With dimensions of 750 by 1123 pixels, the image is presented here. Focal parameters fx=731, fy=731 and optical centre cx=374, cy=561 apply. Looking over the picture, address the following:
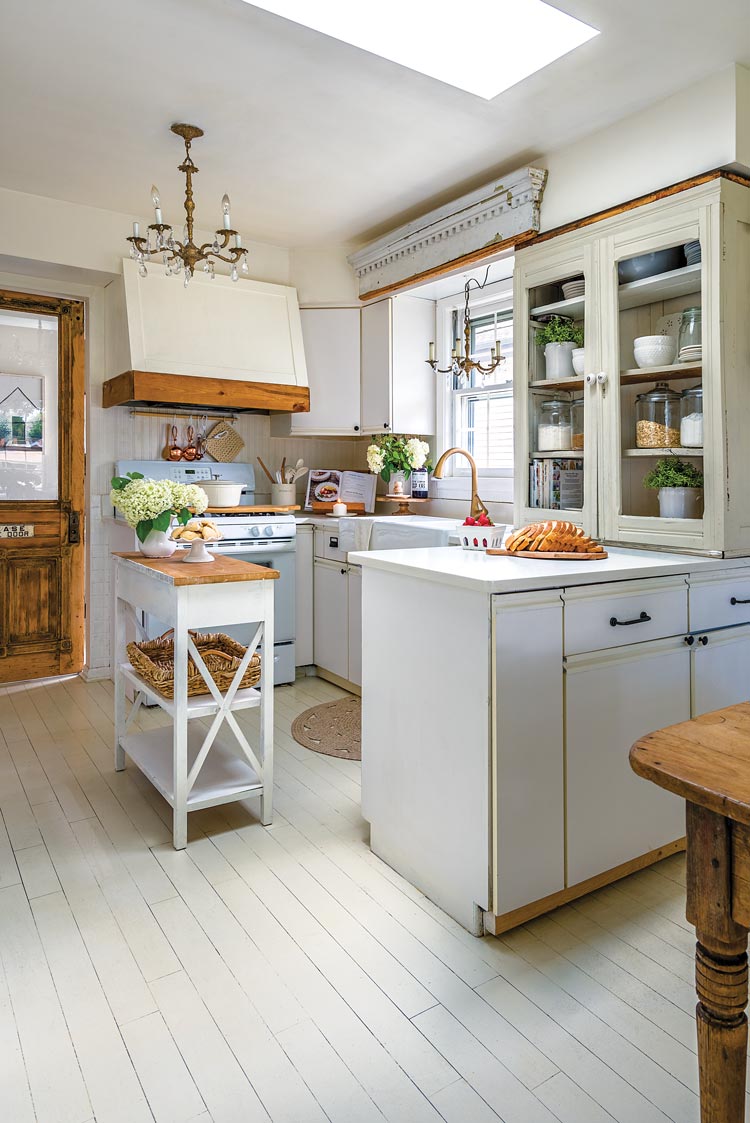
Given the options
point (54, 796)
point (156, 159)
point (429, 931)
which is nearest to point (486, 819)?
point (429, 931)

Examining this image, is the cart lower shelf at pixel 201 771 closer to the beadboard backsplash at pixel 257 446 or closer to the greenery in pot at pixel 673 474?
the greenery in pot at pixel 673 474

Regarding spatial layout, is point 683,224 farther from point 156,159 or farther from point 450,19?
point 156,159

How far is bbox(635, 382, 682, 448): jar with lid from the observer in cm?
276

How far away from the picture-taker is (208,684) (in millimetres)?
2521

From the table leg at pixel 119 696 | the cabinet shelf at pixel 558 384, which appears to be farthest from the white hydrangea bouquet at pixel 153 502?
the cabinet shelf at pixel 558 384

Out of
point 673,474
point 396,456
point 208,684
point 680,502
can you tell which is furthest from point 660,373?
point 208,684

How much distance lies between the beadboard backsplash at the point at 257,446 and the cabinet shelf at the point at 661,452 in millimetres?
2566

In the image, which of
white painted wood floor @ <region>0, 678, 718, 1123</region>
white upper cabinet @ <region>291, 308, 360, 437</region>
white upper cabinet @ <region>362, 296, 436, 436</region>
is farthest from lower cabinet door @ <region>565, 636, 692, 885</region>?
white upper cabinet @ <region>291, 308, 360, 437</region>

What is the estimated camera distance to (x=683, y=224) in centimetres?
261

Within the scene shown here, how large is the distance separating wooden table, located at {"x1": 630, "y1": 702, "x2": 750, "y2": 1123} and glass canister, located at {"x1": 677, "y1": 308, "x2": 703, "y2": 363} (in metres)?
1.90

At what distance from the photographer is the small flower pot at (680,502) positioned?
266cm

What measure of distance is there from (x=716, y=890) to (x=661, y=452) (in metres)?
2.07

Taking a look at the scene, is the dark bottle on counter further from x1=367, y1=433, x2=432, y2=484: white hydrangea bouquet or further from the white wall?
the white wall

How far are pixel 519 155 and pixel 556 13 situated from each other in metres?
0.97
